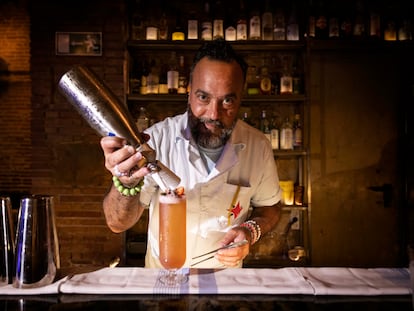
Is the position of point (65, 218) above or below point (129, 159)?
below

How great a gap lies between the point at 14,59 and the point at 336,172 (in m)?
5.40

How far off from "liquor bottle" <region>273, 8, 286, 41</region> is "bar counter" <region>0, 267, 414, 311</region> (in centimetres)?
228

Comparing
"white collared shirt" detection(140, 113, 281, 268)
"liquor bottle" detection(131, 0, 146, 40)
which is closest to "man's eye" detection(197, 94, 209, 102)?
"white collared shirt" detection(140, 113, 281, 268)

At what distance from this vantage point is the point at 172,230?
3.65 feet

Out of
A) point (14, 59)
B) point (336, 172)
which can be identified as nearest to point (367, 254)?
point (336, 172)

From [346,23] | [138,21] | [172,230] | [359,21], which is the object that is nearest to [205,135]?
[172,230]

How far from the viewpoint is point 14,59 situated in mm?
6074

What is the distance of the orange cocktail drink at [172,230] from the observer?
Answer: 109 centimetres

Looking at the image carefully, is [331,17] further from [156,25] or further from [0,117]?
[0,117]

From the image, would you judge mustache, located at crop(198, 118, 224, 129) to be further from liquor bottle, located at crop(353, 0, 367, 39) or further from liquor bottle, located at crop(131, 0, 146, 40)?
liquor bottle, located at crop(353, 0, 367, 39)

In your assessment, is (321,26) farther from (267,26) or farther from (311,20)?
(267,26)

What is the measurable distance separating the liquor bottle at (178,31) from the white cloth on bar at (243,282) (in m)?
2.24

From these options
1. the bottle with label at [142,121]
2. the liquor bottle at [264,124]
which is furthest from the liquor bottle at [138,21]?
the liquor bottle at [264,124]

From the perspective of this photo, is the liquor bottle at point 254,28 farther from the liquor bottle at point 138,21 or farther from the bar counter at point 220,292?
the bar counter at point 220,292
